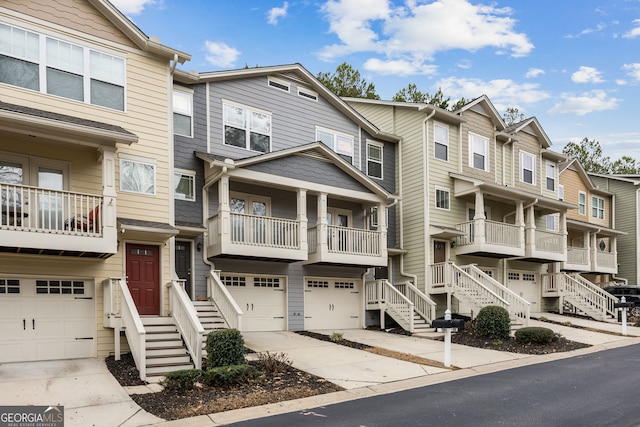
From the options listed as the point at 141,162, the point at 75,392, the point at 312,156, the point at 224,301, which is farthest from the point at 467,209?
the point at 75,392

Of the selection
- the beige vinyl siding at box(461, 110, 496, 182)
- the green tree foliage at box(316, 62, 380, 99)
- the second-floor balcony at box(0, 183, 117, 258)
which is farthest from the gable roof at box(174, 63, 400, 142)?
the green tree foliage at box(316, 62, 380, 99)

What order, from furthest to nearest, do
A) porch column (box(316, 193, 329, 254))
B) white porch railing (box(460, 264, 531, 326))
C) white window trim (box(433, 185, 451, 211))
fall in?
white window trim (box(433, 185, 451, 211)), white porch railing (box(460, 264, 531, 326)), porch column (box(316, 193, 329, 254))

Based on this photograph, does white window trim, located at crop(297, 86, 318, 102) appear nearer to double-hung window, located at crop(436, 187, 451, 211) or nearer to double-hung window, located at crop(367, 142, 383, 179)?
double-hung window, located at crop(367, 142, 383, 179)

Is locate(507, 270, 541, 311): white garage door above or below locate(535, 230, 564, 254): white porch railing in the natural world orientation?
below

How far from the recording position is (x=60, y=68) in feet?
41.8

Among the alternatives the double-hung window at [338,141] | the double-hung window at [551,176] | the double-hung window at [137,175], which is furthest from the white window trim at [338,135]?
the double-hung window at [551,176]

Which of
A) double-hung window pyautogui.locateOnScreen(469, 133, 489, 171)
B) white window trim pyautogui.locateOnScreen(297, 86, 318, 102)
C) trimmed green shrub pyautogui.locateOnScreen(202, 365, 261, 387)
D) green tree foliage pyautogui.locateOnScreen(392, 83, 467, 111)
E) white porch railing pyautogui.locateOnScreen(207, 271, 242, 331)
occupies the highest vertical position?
green tree foliage pyautogui.locateOnScreen(392, 83, 467, 111)

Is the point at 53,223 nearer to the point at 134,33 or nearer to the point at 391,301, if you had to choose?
the point at 134,33

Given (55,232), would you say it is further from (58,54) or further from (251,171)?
(251,171)

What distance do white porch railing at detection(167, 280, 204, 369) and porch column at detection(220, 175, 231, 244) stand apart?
2.12 m

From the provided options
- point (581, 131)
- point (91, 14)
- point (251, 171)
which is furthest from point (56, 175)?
point (581, 131)

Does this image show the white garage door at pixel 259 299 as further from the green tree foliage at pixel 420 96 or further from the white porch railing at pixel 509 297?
the green tree foliage at pixel 420 96

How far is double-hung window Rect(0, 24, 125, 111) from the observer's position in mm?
12070

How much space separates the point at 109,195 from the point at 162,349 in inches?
151
